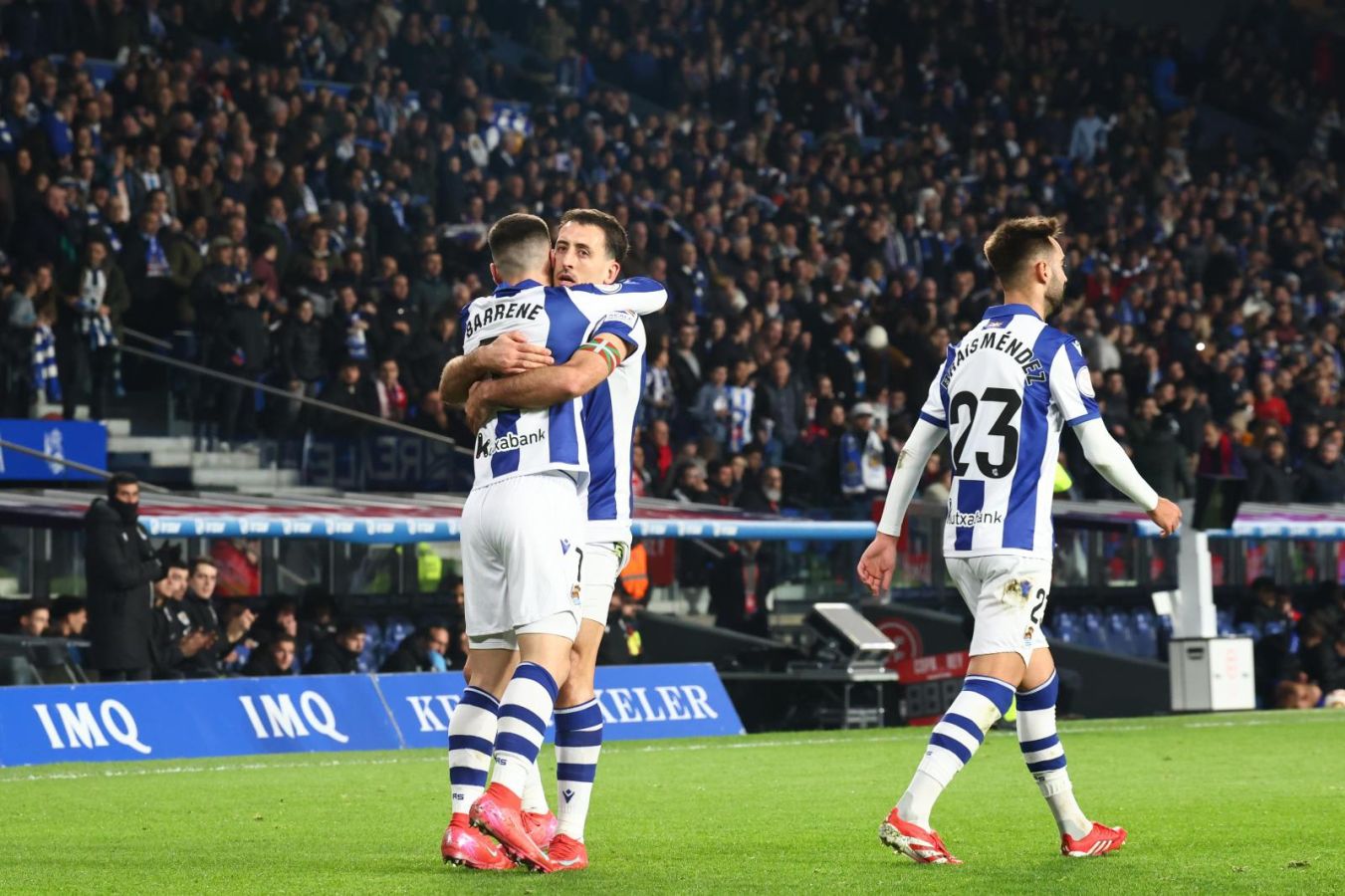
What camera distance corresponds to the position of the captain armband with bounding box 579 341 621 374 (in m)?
6.77

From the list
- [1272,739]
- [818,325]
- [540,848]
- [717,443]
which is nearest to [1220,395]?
[818,325]

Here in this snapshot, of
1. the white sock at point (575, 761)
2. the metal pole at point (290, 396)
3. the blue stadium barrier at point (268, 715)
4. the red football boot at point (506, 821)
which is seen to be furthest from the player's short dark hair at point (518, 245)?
the metal pole at point (290, 396)

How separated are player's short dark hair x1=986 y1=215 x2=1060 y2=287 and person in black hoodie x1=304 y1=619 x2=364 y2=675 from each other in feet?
31.5

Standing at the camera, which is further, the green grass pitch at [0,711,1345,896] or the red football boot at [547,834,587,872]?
the red football boot at [547,834,587,872]

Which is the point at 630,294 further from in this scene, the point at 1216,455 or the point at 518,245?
the point at 1216,455

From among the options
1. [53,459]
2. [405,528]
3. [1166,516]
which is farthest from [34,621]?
[1166,516]

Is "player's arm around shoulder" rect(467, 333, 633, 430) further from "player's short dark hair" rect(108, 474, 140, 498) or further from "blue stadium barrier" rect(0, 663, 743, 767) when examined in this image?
"player's short dark hair" rect(108, 474, 140, 498)

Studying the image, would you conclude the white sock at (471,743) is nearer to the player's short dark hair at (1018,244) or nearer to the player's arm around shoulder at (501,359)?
the player's arm around shoulder at (501,359)

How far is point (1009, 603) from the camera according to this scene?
7145 mm

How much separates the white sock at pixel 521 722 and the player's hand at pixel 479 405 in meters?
0.79

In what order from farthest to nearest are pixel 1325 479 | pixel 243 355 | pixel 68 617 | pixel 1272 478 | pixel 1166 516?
pixel 1325 479
pixel 1272 478
pixel 243 355
pixel 68 617
pixel 1166 516

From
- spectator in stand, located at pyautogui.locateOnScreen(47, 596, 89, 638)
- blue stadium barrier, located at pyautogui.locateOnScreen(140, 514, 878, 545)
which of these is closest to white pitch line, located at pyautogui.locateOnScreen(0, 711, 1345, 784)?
blue stadium barrier, located at pyautogui.locateOnScreen(140, 514, 878, 545)

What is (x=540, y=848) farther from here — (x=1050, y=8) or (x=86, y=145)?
(x=1050, y=8)

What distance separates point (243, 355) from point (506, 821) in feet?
40.8
